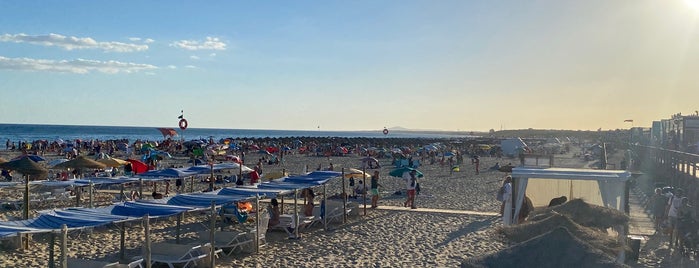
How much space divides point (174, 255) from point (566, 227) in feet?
21.6

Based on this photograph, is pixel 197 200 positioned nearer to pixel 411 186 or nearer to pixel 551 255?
pixel 551 255

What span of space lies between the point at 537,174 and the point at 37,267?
9454 millimetres

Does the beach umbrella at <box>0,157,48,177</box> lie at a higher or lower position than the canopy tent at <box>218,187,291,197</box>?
higher

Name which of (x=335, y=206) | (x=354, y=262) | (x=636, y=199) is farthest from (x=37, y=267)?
(x=636, y=199)

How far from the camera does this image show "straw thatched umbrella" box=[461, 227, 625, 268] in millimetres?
4695

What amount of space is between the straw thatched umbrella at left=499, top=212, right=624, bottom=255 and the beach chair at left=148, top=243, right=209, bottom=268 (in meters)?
5.49

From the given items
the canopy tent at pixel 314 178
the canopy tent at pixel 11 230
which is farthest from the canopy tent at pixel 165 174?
the canopy tent at pixel 11 230

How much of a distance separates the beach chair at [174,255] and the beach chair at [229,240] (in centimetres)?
122

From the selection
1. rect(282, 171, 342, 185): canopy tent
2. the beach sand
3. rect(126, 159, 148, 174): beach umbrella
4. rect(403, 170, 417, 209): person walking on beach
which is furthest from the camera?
rect(126, 159, 148, 174): beach umbrella

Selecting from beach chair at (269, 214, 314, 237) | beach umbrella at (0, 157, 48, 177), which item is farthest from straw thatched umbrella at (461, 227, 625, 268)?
beach umbrella at (0, 157, 48, 177)

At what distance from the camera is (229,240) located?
11.5 metres

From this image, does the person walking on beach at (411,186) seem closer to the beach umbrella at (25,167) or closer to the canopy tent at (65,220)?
the beach umbrella at (25,167)

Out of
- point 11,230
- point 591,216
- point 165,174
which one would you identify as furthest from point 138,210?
point 165,174

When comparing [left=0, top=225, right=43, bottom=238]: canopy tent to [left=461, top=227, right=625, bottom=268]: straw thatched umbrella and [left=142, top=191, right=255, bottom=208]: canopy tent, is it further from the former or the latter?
[left=461, top=227, right=625, bottom=268]: straw thatched umbrella
